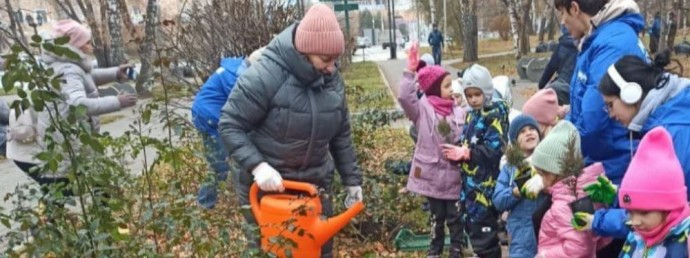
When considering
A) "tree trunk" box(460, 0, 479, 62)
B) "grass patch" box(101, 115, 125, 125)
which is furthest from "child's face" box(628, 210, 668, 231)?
"tree trunk" box(460, 0, 479, 62)

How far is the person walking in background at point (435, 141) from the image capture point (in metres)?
3.95

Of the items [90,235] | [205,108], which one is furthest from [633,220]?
[205,108]

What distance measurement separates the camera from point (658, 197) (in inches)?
83.8

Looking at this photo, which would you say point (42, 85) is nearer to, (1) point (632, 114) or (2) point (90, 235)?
(2) point (90, 235)

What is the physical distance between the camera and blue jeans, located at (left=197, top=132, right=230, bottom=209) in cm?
411

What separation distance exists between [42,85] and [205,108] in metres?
2.52

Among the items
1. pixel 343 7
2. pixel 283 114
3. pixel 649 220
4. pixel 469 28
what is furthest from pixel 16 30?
pixel 469 28

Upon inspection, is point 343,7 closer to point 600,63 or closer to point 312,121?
point 312,121

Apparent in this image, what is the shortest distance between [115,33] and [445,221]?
55.3 feet

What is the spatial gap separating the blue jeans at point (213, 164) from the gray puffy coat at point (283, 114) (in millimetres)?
1008

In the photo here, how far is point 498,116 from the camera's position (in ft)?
12.2

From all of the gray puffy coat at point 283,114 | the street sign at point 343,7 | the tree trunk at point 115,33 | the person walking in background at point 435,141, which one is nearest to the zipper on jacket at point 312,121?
the gray puffy coat at point 283,114

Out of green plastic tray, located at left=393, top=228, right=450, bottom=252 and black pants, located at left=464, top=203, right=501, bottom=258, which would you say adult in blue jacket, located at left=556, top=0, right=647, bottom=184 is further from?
green plastic tray, located at left=393, top=228, right=450, bottom=252

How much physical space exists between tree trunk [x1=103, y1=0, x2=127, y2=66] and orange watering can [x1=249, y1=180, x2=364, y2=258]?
47.7ft
